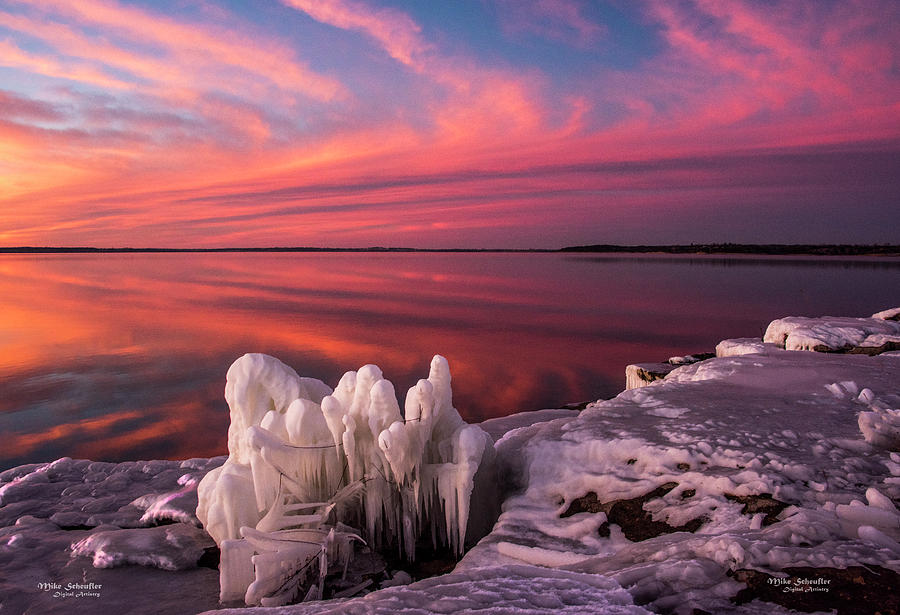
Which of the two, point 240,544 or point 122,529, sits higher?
point 240,544

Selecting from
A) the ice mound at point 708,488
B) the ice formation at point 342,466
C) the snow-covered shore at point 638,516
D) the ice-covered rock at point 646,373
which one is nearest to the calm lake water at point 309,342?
the ice-covered rock at point 646,373

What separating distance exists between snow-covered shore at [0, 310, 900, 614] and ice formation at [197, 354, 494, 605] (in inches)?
31.7

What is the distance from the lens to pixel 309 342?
1018 inches

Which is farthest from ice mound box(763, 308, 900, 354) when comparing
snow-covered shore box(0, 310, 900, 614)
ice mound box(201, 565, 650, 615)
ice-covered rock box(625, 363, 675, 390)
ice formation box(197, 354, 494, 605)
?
ice mound box(201, 565, 650, 615)

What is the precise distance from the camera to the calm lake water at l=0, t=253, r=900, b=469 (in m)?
14.2

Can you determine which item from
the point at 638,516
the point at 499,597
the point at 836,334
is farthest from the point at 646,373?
the point at 499,597

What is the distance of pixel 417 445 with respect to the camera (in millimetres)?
6340

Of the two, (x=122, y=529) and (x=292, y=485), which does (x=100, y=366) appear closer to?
(x=122, y=529)

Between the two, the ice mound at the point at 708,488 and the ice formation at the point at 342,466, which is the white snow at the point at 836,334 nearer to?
the ice mound at the point at 708,488

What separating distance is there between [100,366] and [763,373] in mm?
22721

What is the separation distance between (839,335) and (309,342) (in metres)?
21.6

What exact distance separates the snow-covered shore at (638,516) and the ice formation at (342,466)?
806 mm

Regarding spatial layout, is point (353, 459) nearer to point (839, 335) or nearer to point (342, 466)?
point (342, 466)

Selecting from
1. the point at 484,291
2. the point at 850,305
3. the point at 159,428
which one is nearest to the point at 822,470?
the point at 159,428
